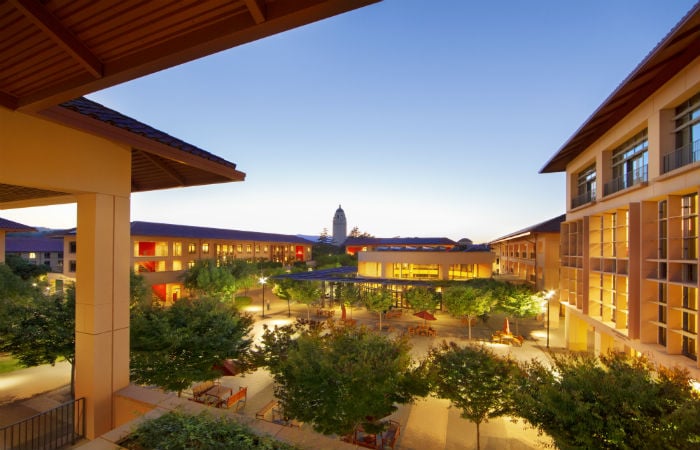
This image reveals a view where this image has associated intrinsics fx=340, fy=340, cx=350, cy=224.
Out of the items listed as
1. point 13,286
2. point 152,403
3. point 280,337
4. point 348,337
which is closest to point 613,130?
point 348,337

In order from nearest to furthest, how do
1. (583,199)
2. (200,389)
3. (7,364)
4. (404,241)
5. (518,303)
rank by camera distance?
(200,389), (7,364), (583,199), (518,303), (404,241)

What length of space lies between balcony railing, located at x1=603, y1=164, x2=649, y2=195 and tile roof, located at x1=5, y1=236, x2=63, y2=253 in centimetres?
7561

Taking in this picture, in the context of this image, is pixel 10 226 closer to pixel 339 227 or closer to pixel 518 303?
pixel 518 303

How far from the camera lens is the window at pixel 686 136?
483 inches

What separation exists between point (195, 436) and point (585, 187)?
2666 centimetres

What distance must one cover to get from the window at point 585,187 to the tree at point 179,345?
22.4 m

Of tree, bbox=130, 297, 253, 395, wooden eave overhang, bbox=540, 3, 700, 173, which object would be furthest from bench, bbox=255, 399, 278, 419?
wooden eave overhang, bbox=540, 3, 700, 173

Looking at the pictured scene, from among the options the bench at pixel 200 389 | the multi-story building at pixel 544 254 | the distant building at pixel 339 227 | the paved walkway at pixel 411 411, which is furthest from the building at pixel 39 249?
the distant building at pixel 339 227

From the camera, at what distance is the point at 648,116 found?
47.5 feet

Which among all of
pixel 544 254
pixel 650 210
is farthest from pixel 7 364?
pixel 544 254

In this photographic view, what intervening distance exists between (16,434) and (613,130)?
2793 cm

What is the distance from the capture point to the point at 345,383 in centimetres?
923

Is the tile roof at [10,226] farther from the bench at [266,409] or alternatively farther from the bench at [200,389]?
the bench at [266,409]

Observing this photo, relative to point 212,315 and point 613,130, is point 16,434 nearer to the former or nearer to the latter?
point 212,315
